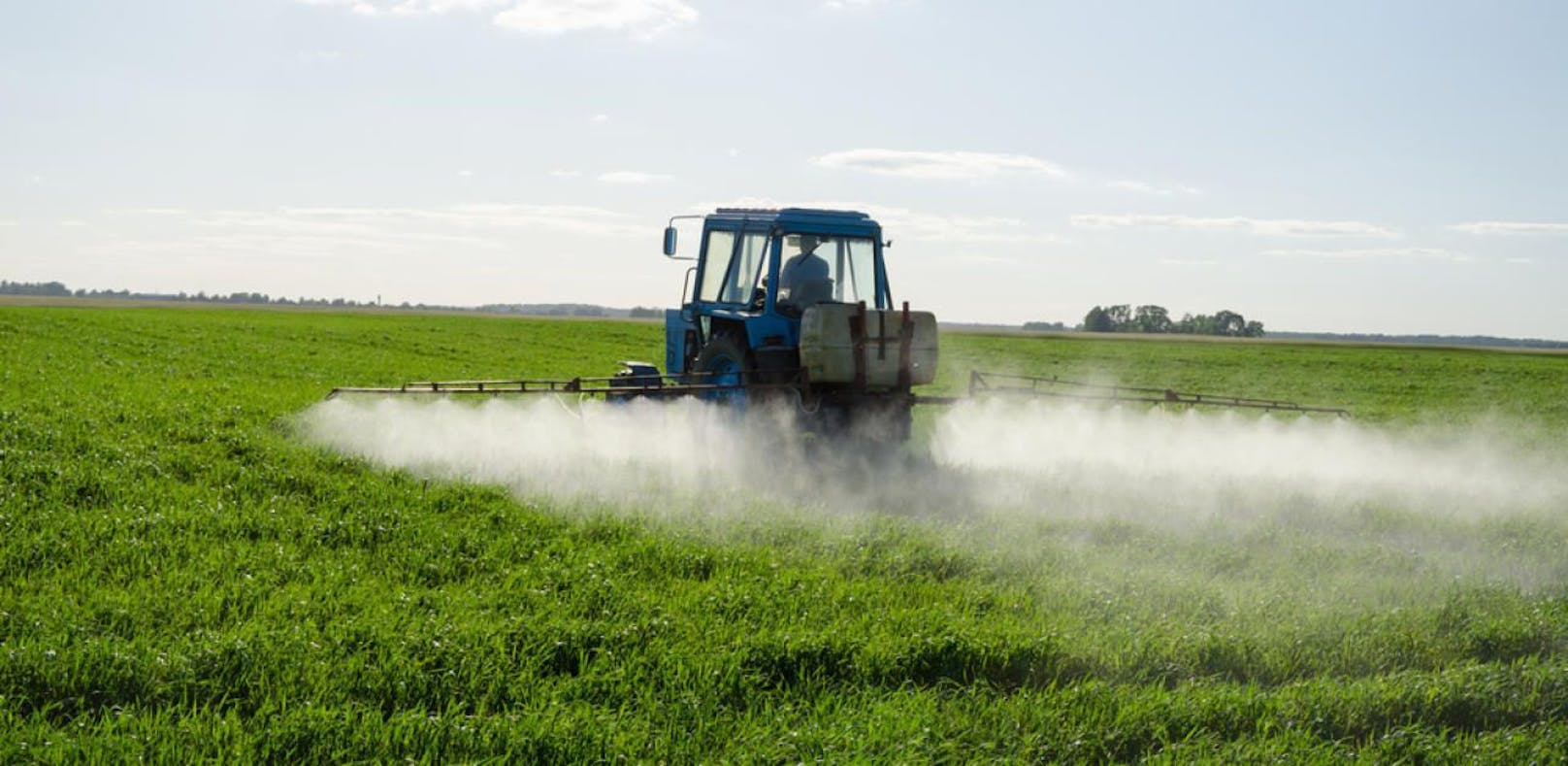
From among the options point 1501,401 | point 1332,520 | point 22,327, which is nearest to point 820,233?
point 1332,520

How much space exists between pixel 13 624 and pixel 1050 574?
6.01 metres

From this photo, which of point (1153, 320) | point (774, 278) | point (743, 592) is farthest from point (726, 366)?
point (1153, 320)

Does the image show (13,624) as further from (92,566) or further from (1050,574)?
(1050,574)

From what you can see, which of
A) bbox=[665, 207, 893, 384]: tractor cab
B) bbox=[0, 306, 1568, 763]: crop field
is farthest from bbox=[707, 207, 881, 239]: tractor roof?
bbox=[0, 306, 1568, 763]: crop field

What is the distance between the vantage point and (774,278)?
40.9ft

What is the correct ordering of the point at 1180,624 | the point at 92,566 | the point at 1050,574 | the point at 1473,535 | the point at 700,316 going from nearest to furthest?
1. the point at 1180,624
2. the point at 92,566
3. the point at 1050,574
4. the point at 1473,535
5. the point at 700,316

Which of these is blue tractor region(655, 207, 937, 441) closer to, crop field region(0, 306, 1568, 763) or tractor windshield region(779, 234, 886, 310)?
tractor windshield region(779, 234, 886, 310)

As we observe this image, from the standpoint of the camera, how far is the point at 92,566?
7.27 meters

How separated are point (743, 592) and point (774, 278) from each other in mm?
5969

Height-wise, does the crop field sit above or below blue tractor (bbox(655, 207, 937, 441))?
below

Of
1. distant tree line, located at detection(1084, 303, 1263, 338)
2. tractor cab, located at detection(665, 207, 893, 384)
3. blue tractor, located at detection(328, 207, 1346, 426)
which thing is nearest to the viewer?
blue tractor, located at detection(328, 207, 1346, 426)

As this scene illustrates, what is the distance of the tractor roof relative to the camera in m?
12.6

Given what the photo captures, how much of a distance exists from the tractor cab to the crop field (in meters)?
1.00

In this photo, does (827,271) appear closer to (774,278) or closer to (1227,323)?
(774,278)
